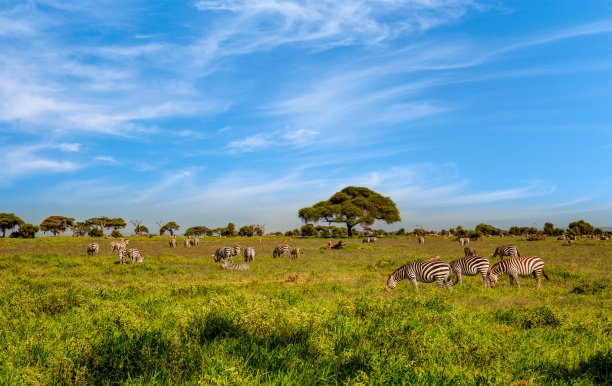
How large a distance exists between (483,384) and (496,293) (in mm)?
10567

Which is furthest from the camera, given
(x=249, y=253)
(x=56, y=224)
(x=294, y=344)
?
(x=56, y=224)

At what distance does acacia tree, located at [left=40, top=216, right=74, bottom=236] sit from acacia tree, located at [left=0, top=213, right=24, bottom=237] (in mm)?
13074

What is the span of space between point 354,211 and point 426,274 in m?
65.9

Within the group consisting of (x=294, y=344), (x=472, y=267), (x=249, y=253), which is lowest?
(x=472, y=267)

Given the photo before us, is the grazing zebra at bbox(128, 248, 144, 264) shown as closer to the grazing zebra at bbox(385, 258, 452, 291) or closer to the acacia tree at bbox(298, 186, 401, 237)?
the grazing zebra at bbox(385, 258, 452, 291)

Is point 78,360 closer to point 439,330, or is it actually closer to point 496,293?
point 439,330

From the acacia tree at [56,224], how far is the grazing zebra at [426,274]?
4806 inches

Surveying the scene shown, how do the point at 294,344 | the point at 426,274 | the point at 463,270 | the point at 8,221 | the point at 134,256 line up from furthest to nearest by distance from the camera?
the point at 8,221 < the point at 134,256 < the point at 463,270 < the point at 426,274 < the point at 294,344

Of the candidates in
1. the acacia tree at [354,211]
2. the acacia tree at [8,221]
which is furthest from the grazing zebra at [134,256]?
the acacia tree at [8,221]

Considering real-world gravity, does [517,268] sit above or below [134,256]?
below

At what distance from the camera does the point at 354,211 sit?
3157 inches

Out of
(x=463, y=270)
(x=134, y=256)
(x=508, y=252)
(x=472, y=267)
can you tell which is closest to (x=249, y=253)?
(x=134, y=256)

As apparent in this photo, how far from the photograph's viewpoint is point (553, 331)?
8.00m

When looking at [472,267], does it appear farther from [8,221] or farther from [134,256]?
[8,221]
